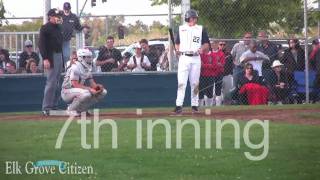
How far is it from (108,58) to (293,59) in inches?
194

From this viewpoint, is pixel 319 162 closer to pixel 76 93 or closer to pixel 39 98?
pixel 76 93

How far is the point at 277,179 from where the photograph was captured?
10211 mm

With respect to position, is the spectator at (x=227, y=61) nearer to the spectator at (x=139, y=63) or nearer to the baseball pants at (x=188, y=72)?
the spectator at (x=139, y=63)

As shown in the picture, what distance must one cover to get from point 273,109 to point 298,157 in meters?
6.44

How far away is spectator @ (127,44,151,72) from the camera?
2138 cm

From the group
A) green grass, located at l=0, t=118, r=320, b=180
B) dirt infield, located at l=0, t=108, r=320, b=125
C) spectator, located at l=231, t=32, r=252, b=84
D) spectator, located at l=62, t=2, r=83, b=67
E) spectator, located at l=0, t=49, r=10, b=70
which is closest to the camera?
green grass, located at l=0, t=118, r=320, b=180

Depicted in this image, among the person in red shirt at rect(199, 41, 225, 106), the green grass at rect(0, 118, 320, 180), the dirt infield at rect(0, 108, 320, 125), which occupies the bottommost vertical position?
the green grass at rect(0, 118, 320, 180)

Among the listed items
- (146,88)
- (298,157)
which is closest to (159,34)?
(146,88)

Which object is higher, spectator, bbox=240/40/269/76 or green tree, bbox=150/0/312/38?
green tree, bbox=150/0/312/38

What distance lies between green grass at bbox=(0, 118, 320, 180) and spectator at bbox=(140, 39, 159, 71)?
7363mm

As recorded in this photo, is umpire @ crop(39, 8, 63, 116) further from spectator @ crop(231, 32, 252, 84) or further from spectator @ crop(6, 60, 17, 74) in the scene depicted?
spectator @ crop(231, 32, 252, 84)

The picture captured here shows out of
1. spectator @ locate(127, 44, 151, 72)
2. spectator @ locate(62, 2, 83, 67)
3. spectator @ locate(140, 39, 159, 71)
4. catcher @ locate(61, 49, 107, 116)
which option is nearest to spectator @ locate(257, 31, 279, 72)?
spectator @ locate(140, 39, 159, 71)

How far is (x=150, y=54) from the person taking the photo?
2175cm

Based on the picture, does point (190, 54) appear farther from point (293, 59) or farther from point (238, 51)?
point (293, 59)
